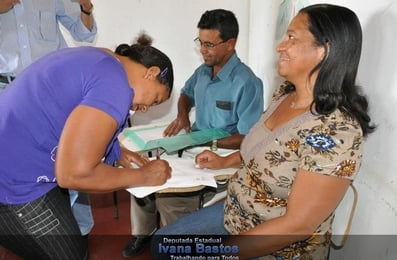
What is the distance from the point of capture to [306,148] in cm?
98

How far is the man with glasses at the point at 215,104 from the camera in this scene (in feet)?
5.34

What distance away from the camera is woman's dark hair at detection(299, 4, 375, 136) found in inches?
37.9

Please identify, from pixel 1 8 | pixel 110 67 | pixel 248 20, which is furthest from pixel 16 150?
pixel 248 20

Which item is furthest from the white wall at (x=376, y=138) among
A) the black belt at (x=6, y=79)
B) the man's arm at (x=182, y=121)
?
the black belt at (x=6, y=79)

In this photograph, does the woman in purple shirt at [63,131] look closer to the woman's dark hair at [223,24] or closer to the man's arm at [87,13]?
the woman's dark hair at [223,24]

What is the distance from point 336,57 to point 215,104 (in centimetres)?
93

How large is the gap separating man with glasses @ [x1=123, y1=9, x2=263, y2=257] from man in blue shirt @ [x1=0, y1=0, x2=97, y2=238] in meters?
0.31

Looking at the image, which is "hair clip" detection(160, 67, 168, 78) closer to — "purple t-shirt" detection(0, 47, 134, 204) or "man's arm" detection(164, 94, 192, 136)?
"purple t-shirt" detection(0, 47, 134, 204)

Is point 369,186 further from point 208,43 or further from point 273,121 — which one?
point 208,43

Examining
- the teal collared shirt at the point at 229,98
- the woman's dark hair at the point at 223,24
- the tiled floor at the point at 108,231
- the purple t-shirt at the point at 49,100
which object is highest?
the woman's dark hair at the point at 223,24

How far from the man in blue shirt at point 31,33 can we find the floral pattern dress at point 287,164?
35.0 inches

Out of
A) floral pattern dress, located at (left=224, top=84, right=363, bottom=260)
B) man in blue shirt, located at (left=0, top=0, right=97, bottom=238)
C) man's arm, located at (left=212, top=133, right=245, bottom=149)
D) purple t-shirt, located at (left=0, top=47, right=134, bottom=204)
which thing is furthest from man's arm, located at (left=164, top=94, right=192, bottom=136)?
A: purple t-shirt, located at (left=0, top=47, right=134, bottom=204)

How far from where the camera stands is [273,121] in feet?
3.92

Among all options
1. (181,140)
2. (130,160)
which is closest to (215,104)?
(181,140)
